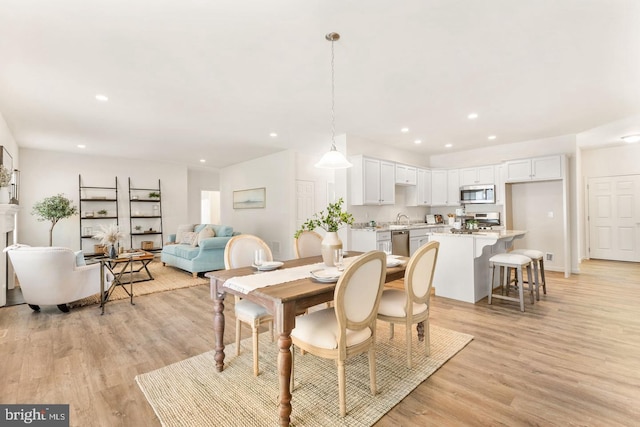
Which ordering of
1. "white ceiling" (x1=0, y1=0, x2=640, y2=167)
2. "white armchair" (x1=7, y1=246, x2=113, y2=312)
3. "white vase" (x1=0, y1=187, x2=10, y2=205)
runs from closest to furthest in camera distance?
"white ceiling" (x1=0, y1=0, x2=640, y2=167)
"white armchair" (x1=7, y1=246, x2=113, y2=312)
"white vase" (x1=0, y1=187, x2=10, y2=205)

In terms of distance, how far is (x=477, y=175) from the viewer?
653 cm

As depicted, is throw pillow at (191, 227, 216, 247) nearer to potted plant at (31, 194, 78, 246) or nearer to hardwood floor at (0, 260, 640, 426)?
hardwood floor at (0, 260, 640, 426)

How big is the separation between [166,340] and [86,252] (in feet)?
19.3

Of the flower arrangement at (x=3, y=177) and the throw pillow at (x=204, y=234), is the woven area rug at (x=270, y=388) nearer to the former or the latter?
the flower arrangement at (x=3, y=177)

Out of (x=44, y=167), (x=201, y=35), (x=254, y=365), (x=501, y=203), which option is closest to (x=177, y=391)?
(x=254, y=365)

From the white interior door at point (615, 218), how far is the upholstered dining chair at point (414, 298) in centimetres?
718

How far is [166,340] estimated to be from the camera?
289 centimetres

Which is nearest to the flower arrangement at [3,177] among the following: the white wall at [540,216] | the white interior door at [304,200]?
the white interior door at [304,200]

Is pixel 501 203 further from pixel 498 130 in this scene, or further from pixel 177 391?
pixel 177 391

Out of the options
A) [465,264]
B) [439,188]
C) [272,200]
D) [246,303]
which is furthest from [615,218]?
[246,303]

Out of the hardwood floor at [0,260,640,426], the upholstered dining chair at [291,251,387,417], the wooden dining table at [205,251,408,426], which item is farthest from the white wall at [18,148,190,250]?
the upholstered dining chair at [291,251,387,417]

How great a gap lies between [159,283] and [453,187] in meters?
6.33

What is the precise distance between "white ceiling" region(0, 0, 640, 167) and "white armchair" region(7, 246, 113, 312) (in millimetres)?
1855

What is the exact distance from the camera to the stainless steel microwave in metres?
6.27
